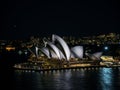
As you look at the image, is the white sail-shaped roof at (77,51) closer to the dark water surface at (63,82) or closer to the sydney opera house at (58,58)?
the sydney opera house at (58,58)

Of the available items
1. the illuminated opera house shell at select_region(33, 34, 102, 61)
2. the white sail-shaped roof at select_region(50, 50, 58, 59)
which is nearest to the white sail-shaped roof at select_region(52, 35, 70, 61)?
the illuminated opera house shell at select_region(33, 34, 102, 61)

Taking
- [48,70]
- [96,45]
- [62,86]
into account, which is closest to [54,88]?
[62,86]

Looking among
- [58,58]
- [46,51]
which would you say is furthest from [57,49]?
[46,51]

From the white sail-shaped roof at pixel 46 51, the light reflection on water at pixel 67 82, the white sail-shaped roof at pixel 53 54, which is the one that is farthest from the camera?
the white sail-shaped roof at pixel 46 51

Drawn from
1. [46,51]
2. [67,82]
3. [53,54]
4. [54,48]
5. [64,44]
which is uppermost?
[64,44]

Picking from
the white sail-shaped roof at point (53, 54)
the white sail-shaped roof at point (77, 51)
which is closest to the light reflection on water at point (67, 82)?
the white sail-shaped roof at point (53, 54)

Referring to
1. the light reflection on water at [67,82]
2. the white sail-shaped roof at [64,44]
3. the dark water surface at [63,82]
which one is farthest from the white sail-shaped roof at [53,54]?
the light reflection on water at [67,82]

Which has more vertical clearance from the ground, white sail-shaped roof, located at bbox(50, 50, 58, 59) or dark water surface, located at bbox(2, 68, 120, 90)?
white sail-shaped roof, located at bbox(50, 50, 58, 59)

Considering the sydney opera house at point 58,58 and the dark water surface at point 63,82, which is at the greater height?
the sydney opera house at point 58,58

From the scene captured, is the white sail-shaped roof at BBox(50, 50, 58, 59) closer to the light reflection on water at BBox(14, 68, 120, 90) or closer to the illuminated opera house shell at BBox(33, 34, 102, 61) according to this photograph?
the illuminated opera house shell at BBox(33, 34, 102, 61)

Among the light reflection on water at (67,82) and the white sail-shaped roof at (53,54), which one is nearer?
the light reflection on water at (67,82)

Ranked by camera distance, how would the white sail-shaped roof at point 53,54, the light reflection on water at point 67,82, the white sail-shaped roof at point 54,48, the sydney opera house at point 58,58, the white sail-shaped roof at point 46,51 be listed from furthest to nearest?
the white sail-shaped roof at point 46,51
the white sail-shaped roof at point 53,54
the white sail-shaped roof at point 54,48
the sydney opera house at point 58,58
the light reflection on water at point 67,82

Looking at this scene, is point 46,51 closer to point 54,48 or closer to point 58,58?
point 54,48
